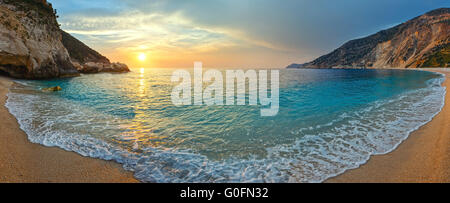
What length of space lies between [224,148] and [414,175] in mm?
4587

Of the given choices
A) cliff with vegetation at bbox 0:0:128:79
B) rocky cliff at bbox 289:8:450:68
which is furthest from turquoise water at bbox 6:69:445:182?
rocky cliff at bbox 289:8:450:68

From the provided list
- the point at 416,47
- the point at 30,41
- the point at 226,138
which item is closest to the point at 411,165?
the point at 226,138

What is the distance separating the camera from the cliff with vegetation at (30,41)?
19.8m

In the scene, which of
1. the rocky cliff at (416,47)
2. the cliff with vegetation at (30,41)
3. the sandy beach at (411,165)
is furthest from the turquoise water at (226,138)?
the rocky cliff at (416,47)

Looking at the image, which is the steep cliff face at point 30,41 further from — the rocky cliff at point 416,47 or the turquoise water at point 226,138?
the rocky cliff at point 416,47

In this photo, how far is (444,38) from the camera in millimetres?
89375

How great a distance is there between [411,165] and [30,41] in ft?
124

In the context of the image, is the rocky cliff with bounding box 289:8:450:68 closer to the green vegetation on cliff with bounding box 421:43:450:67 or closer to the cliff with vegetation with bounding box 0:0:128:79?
the green vegetation on cliff with bounding box 421:43:450:67

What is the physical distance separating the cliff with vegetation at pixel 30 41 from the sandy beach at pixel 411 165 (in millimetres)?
31929

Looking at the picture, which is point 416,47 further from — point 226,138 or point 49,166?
point 49,166

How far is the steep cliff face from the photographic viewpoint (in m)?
19.8

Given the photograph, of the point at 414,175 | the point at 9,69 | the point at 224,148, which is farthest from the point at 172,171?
the point at 9,69

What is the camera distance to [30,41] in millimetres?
23297
